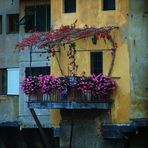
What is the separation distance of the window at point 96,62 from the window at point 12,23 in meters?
5.84

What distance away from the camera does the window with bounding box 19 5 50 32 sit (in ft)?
107

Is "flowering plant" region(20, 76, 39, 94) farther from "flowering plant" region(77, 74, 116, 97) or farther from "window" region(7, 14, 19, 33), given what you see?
"window" region(7, 14, 19, 33)

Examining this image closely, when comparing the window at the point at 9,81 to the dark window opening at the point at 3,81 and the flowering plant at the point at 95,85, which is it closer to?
the dark window opening at the point at 3,81

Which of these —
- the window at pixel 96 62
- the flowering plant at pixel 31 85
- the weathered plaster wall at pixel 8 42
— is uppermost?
the weathered plaster wall at pixel 8 42

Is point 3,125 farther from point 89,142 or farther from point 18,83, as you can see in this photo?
point 89,142

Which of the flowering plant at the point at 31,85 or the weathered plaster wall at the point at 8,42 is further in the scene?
the weathered plaster wall at the point at 8,42

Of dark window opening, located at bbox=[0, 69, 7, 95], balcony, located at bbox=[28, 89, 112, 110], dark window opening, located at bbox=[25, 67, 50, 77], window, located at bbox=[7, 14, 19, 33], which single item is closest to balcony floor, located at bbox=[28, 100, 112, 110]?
balcony, located at bbox=[28, 89, 112, 110]

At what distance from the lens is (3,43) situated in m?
34.0

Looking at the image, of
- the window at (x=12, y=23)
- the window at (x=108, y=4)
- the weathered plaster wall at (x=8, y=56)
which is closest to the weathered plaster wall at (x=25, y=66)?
the weathered plaster wall at (x=8, y=56)

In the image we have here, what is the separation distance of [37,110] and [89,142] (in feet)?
12.3

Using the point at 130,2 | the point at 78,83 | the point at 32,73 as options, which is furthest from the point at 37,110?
the point at 130,2

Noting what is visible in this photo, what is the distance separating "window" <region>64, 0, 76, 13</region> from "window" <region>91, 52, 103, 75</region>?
2.45 m

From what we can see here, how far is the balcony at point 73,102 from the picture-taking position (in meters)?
29.1

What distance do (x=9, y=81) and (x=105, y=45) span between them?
650 centimetres
